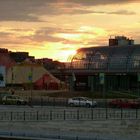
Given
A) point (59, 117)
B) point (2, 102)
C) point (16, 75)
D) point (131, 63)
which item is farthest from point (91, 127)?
point (16, 75)

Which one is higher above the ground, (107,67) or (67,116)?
(107,67)

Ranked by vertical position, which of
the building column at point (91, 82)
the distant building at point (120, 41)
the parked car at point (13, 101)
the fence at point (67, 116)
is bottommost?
the fence at point (67, 116)

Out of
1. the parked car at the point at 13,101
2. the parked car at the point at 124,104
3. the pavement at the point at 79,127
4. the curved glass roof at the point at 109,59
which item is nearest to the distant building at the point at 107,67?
the curved glass roof at the point at 109,59

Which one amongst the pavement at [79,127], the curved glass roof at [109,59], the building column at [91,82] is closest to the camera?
the pavement at [79,127]

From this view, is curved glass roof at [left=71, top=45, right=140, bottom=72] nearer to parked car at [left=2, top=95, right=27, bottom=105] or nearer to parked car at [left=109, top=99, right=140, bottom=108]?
parked car at [left=2, top=95, right=27, bottom=105]

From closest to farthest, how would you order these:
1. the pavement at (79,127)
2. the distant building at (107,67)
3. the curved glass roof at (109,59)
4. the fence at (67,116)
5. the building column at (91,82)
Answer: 1. the pavement at (79,127)
2. the fence at (67,116)
3. the distant building at (107,67)
4. the curved glass roof at (109,59)
5. the building column at (91,82)

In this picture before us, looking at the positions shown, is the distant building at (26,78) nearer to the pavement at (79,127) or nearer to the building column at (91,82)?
the building column at (91,82)

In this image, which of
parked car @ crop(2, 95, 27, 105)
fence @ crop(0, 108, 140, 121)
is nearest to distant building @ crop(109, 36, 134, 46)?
parked car @ crop(2, 95, 27, 105)

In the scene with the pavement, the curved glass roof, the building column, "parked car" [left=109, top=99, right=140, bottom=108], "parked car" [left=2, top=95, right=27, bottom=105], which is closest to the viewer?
the pavement

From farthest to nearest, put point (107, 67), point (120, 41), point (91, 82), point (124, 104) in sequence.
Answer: point (120, 41) → point (107, 67) → point (91, 82) → point (124, 104)

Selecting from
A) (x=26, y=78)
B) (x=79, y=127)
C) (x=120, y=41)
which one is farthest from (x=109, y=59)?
(x=79, y=127)

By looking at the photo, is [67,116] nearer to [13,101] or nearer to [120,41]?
[13,101]

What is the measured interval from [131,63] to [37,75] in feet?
153

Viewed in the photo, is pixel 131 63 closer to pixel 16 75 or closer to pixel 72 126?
pixel 16 75
